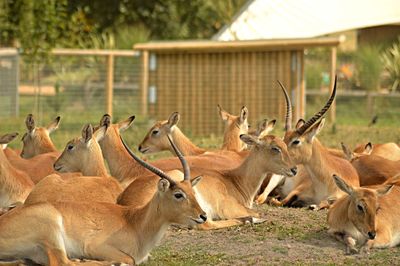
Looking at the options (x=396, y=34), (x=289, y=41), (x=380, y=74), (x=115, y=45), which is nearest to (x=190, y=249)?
(x=289, y=41)

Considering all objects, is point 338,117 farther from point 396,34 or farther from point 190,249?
point 190,249

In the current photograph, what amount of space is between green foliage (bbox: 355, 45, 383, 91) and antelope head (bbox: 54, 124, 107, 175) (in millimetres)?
12153

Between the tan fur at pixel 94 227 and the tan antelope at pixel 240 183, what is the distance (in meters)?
1.42

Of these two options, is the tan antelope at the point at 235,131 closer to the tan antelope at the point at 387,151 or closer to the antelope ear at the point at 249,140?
the tan antelope at the point at 387,151

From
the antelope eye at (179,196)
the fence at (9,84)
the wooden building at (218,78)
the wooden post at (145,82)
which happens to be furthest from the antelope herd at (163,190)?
the fence at (9,84)

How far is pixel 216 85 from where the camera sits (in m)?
19.0

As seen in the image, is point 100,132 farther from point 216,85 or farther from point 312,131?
point 216,85

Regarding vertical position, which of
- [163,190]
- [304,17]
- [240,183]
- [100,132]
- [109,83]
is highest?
[304,17]

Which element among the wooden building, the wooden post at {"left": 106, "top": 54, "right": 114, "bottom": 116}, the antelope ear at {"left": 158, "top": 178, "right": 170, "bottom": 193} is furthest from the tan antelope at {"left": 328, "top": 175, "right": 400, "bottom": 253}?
the wooden post at {"left": 106, "top": 54, "right": 114, "bottom": 116}

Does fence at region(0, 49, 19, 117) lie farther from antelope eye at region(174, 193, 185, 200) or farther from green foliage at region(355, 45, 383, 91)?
antelope eye at region(174, 193, 185, 200)

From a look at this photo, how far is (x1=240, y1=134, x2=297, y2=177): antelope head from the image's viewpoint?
1073 cm

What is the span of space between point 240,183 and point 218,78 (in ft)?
27.3

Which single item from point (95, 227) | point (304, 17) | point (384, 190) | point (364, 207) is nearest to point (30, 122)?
point (95, 227)

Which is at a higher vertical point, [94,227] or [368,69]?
[368,69]
